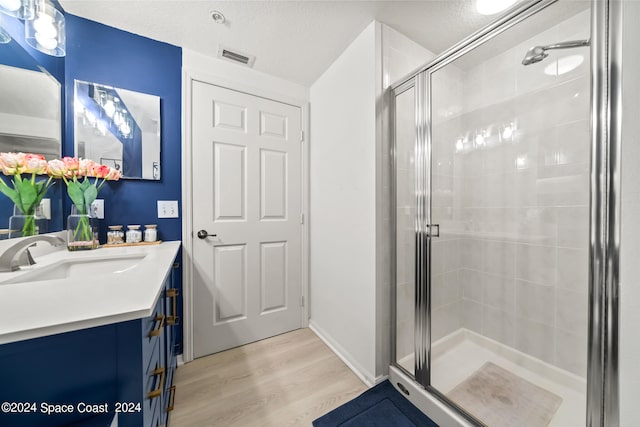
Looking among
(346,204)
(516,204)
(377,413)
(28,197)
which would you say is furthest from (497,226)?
(28,197)

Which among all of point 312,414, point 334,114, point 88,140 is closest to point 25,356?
point 312,414

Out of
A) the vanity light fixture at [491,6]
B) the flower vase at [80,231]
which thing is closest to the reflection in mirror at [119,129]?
the flower vase at [80,231]

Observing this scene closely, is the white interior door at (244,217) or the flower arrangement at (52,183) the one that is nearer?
the flower arrangement at (52,183)

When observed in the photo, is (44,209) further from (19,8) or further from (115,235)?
(19,8)

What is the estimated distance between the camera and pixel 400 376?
138 centimetres

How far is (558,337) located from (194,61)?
3159 mm

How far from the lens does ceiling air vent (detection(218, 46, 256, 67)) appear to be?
1670mm

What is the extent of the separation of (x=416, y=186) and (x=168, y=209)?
1730mm

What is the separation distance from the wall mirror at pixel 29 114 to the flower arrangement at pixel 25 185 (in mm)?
31

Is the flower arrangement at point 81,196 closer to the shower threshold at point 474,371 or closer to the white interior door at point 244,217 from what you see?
the white interior door at point 244,217

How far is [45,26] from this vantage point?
1046mm

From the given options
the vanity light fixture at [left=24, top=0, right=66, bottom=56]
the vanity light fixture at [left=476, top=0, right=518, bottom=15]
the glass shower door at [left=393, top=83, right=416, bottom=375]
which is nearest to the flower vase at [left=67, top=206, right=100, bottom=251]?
the vanity light fixture at [left=24, top=0, right=66, bottom=56]

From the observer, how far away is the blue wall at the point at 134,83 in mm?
1403

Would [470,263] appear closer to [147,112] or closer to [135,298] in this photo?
[135,298]
